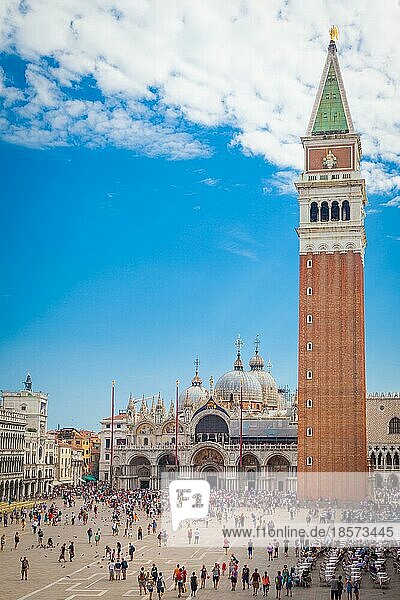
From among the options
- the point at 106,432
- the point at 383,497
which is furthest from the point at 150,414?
the point at 383,497

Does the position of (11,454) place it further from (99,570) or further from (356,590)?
(356,590)

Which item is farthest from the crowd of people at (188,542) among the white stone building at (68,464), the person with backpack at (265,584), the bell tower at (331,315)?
the white stone building at (68,464)

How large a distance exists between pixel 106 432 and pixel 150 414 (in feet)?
34.1

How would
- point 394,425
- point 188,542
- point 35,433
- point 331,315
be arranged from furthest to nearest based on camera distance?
1. point 35,433
2. point 394,425
3. point 331,315
4. point 188,542

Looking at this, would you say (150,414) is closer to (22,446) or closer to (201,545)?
(22,446)

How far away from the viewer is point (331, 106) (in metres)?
81.9

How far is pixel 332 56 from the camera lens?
8262 centimetres

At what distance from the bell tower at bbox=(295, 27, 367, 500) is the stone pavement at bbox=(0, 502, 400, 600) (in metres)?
25.4

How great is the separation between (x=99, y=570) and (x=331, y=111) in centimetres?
5434

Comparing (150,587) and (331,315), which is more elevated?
(331,315)

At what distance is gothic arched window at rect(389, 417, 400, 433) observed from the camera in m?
96.7

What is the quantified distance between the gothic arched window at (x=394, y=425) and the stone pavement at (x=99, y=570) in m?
48.7

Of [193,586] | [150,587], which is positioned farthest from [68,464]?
[150,587]

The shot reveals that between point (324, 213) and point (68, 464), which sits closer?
point (324, 213)
